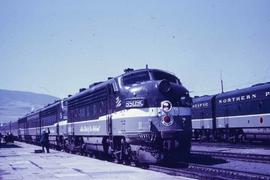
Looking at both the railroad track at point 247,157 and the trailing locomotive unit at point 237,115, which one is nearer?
the railroad track at point 247,157

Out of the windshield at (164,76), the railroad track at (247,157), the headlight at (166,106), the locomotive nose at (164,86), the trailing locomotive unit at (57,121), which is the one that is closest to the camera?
the headlight at (166,106)

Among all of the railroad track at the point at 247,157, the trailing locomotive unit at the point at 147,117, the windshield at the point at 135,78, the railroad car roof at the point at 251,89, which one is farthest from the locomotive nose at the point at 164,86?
the railroad car roof at the point at 251,89

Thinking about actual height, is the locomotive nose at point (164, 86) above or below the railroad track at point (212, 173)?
above

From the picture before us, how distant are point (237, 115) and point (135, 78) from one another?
46.0 feet

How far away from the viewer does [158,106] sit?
14.1 m

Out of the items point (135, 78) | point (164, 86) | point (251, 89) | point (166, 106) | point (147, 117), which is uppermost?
point (251, 89)

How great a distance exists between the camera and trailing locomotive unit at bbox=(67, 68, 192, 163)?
13961mm

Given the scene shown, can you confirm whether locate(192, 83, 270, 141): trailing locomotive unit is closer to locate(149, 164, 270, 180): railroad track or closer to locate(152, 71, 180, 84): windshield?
locate(152, 71, 180, 84): windshield

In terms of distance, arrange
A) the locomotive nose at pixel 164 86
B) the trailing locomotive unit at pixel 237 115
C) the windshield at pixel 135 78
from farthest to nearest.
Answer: the trailing locomotive unit at pixel 237 115, the windshield at pixel 135 78, the locomotive nose at pixel 164 86

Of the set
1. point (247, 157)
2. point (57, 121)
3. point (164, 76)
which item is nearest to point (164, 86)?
point (164, 76)

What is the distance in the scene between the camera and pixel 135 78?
15.6 metres

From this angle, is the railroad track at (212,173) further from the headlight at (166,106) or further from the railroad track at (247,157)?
the railroad track at (247,157)

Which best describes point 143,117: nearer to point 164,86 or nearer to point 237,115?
point 164,86

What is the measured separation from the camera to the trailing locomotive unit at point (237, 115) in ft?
78.9
